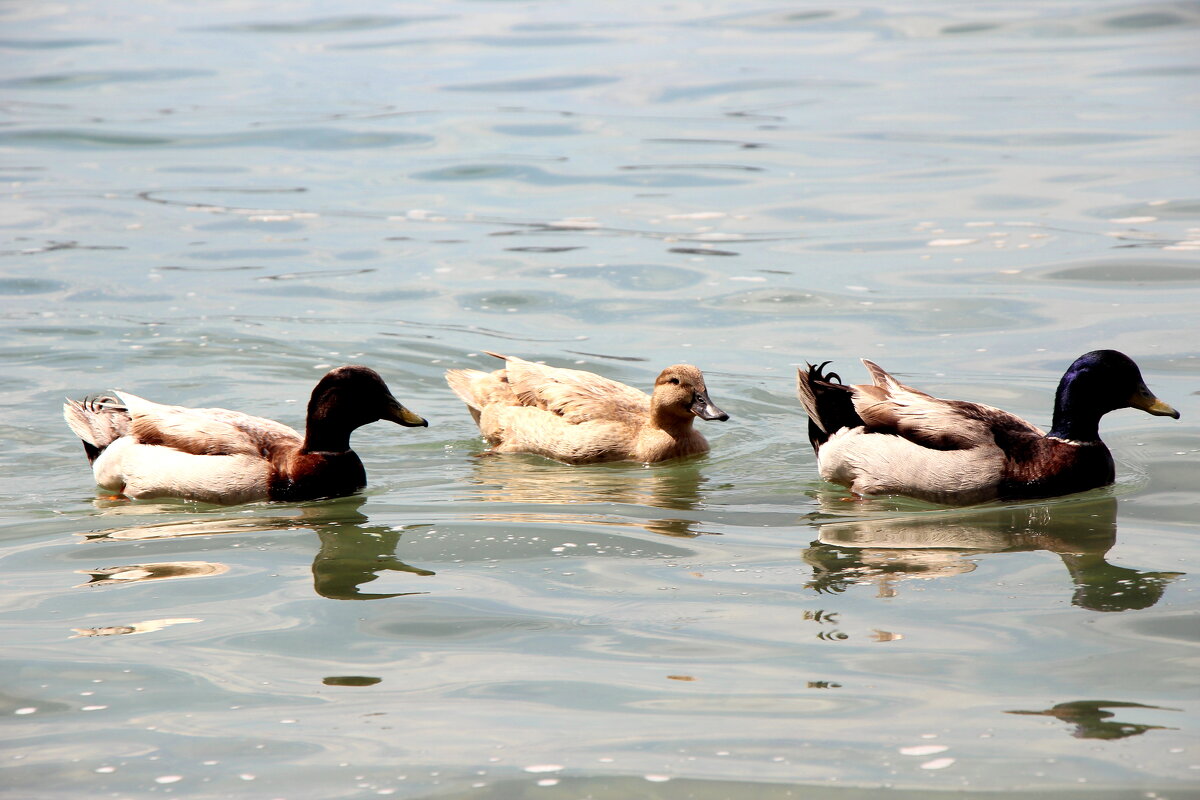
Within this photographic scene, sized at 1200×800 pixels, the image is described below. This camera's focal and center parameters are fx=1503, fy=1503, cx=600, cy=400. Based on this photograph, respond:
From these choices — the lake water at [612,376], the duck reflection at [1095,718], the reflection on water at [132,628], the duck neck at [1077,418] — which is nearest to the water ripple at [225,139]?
the lake water at [612,376]

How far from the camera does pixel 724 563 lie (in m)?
8.10

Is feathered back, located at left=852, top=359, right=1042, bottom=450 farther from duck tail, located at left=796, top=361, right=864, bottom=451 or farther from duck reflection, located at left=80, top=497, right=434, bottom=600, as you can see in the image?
duck reflection, located at left=80, top=497, right=434, bottom=600

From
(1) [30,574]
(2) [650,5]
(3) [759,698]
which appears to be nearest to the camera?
(3) [759,698]

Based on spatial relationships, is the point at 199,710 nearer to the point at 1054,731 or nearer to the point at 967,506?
the point at 1054,731

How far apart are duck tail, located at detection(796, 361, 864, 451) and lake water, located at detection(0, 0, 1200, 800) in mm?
353

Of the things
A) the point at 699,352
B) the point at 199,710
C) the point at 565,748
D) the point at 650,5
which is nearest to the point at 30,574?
the point at 199,710

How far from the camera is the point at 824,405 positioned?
407 inches

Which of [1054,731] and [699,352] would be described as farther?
[699,352]

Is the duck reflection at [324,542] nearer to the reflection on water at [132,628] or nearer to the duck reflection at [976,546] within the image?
the reflection on water at [132,628]

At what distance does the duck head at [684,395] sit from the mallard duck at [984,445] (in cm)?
100

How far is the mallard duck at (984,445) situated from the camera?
934 centimetres

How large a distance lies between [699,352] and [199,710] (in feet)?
26.8

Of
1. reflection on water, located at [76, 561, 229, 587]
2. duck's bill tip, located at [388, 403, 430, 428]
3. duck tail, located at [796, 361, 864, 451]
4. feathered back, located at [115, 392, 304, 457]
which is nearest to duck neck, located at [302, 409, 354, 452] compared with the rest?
feathered back, located at [115, 392, 304, 457]

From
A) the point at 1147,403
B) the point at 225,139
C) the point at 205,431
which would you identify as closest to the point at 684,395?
the point at 1147,403
